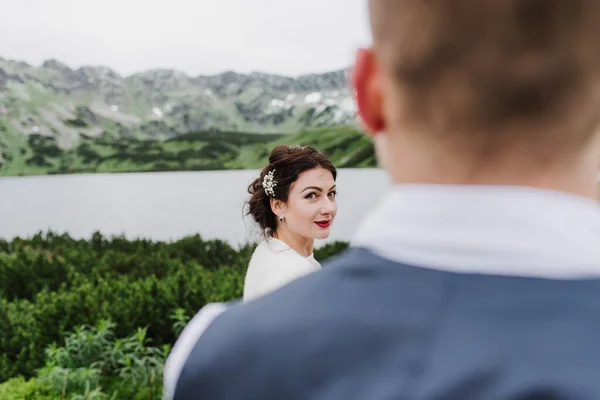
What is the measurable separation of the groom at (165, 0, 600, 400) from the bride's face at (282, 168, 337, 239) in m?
1.93

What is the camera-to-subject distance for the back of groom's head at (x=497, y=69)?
0.55m

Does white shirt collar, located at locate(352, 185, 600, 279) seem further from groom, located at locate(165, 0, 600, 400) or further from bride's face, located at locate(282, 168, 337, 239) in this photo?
bride's face, located at locate(282, 168, 337, 239)

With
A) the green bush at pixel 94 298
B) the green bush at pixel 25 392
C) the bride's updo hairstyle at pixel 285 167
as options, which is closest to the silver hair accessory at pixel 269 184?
the bride's updo hairstyle at pixel 285 167

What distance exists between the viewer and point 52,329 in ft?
17.1

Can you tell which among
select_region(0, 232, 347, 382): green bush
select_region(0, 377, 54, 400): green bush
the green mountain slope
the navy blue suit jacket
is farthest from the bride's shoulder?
the green mountain slope

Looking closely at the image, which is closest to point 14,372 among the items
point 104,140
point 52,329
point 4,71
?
point 52,329

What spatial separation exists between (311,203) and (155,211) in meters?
12.7

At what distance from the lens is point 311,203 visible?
8.58 ft

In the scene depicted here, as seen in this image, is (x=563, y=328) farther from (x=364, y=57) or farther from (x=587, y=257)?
(x=364, y=57)

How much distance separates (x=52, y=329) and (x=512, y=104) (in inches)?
210

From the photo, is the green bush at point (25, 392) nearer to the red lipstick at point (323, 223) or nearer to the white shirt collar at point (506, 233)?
the red lipstick at point (323, 223)

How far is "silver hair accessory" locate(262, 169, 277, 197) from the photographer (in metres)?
2.68

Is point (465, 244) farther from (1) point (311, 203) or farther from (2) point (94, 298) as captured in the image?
(2) point (94, 298)

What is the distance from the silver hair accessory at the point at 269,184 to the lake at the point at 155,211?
7008 millimetres
